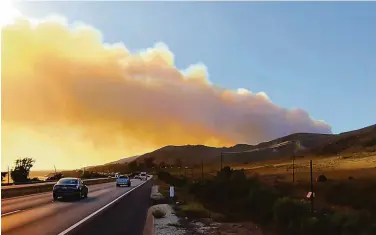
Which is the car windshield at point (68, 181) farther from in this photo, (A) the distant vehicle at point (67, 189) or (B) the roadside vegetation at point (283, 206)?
(B) the roadside vegetation at point (283, 206)

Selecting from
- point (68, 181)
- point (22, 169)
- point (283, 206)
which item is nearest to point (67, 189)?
point (68, 181)

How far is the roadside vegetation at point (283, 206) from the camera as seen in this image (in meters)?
21.3

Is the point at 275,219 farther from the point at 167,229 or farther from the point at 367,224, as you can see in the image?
the point at 167,229

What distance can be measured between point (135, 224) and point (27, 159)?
98493mm

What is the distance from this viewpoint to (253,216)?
31.0 meters

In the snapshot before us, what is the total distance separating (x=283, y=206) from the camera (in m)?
26.1

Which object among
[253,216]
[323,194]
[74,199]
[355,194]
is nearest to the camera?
[253,216]

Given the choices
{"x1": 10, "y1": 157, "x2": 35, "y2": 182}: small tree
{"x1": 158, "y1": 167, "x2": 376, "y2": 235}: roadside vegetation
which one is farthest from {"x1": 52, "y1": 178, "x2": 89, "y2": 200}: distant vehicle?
{"x1": 10, "y1": 157, "x2": 35, "y2": 182}: small tree

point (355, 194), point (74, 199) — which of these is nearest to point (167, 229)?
point (74, 199)

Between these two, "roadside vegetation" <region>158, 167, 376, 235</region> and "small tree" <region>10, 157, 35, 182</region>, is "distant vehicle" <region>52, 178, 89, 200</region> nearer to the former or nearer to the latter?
"roadside vegetation" <region>158, 167, 376, 235</region>

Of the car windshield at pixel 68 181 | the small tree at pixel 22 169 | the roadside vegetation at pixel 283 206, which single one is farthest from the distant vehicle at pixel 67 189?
the small tree at pixel 22 169

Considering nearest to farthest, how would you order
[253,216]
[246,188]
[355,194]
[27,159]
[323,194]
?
[253,216] < [246,188] < [355,194] < [323,194] < [27,159]

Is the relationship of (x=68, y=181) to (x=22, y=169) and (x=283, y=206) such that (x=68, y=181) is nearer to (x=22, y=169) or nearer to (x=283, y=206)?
(x=283, y=206)

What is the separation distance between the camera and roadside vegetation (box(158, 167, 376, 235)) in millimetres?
21281
